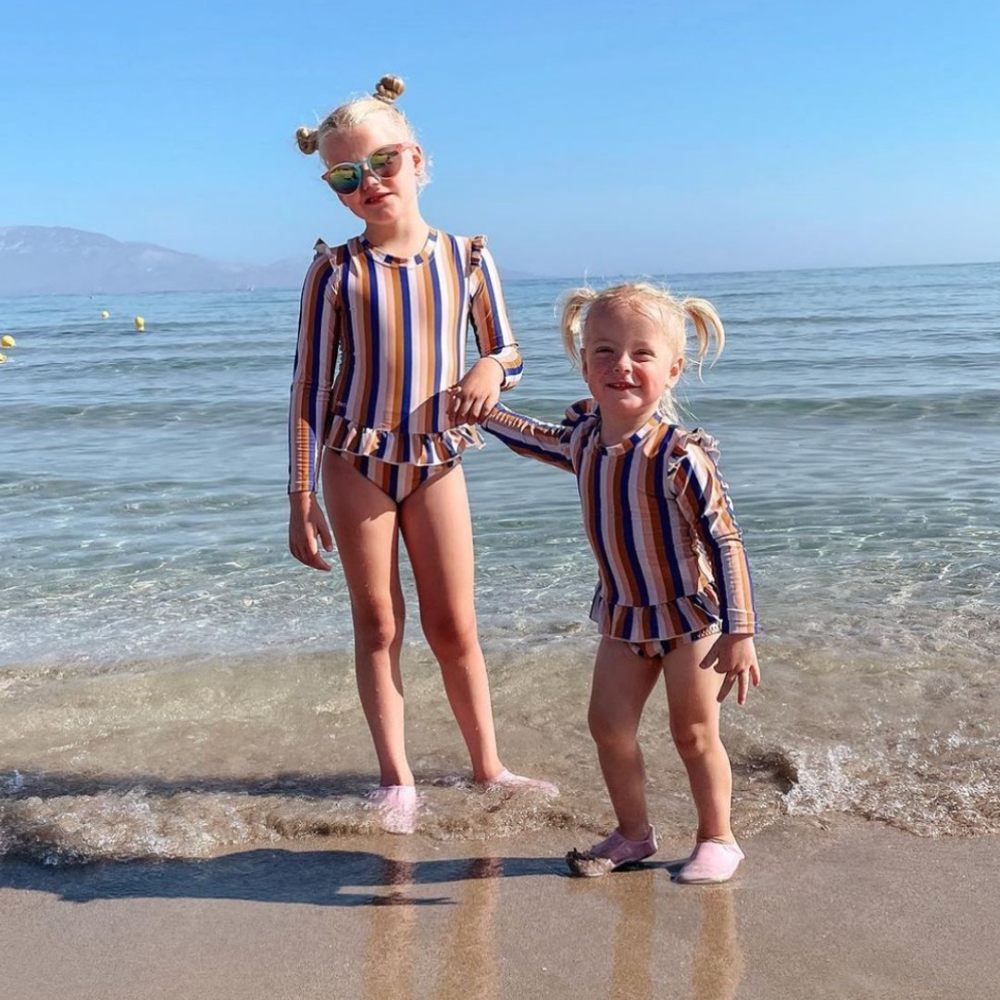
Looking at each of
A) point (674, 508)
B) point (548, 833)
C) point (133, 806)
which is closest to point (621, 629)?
point (674, 508)

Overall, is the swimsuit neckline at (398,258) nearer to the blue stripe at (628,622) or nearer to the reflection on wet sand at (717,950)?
the blue stripe at (628,622)

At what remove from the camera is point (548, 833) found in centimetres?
345

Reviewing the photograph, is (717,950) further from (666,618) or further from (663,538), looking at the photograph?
(663,538)

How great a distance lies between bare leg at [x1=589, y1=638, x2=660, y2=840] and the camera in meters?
3.06

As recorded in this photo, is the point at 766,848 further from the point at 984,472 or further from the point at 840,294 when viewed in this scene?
the point at 840,294

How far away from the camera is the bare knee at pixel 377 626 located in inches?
140

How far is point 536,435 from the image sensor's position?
324 cm

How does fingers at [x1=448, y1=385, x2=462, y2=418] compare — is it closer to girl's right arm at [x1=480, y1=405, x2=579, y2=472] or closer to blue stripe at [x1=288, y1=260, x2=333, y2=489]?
girl's right arm at [x1=480, y1=405, x2=579, y2=472]

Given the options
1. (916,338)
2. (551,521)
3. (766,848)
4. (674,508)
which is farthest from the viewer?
(916,338)

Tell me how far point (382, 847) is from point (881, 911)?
1370 millimetres

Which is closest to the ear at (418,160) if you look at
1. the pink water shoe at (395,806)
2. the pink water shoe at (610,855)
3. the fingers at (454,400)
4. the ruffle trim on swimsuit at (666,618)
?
the fingers at (454,400)

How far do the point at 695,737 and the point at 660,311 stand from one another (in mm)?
1078

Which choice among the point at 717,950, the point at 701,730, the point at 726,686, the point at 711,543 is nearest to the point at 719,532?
the point at 711,543

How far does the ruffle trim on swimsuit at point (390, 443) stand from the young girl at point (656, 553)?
441 mm
